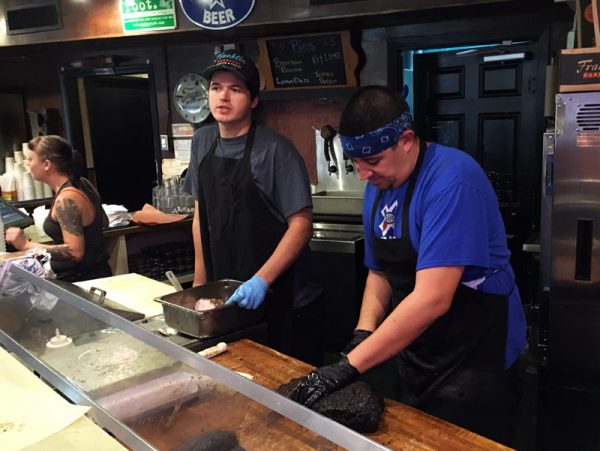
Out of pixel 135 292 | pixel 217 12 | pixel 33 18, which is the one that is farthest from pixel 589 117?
pixel 33 18

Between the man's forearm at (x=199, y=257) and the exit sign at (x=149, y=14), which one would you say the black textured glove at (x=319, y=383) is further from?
the exit sign at (x=149, y=14)

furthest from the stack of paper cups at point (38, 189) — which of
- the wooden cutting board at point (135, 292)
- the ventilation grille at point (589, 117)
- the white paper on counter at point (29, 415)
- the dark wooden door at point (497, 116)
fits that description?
the ventilation grille at point (589, 117)

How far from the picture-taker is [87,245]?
3.46 m

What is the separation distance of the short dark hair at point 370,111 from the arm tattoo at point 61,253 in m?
2.21

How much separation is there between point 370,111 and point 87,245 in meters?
2.38

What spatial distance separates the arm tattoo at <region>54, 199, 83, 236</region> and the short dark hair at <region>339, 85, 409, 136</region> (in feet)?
7.10

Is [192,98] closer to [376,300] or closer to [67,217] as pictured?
[67,217]

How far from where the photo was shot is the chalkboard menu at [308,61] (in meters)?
4.77

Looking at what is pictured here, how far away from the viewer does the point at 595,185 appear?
266cm

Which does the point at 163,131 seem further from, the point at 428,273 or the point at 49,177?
the point at 428,273

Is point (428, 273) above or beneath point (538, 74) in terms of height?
beneath

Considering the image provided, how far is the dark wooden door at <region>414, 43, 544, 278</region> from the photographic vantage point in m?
4.23

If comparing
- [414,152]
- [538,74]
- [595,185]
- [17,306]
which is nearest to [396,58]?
[538,74]

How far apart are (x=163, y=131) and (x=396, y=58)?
8.59ft
